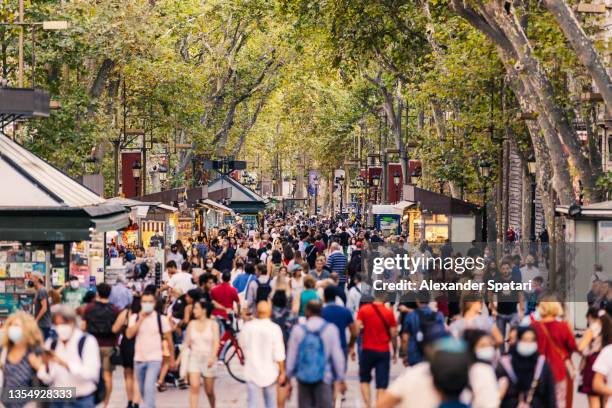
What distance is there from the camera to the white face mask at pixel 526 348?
12.4 m

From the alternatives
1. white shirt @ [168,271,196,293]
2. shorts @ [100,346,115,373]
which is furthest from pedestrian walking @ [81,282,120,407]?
white shirt @ [168,271,196,293]

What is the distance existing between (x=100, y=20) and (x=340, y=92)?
4824cm

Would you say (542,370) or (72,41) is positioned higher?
(72,41)

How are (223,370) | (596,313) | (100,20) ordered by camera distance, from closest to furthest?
(596,313)
(223,370)
(100,20)

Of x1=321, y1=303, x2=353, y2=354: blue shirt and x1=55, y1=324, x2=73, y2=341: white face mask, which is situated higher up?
x1=55, y1=324, x2=73, y2=341: white face mask

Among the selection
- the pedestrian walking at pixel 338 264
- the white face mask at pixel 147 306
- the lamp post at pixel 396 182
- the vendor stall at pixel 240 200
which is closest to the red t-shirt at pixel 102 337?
the white face mask at pixel 147 306

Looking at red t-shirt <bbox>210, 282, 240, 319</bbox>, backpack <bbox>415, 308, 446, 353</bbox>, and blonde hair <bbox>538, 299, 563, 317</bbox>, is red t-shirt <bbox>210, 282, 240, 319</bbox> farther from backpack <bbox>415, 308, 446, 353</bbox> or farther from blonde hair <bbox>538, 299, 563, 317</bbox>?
blonde hair <bbox>538, 299, 563, 317</bbox>

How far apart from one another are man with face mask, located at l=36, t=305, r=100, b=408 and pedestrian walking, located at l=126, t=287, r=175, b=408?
3.02 meters

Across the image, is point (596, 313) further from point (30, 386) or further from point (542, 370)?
point (30, 386)

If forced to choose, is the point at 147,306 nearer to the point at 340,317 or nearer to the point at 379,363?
the point at 340,317

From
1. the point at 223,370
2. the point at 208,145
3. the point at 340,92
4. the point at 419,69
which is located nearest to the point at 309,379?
the point at 223,370

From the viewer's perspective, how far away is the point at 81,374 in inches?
490

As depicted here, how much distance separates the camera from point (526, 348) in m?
12.4

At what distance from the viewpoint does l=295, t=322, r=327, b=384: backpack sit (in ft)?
44.8
